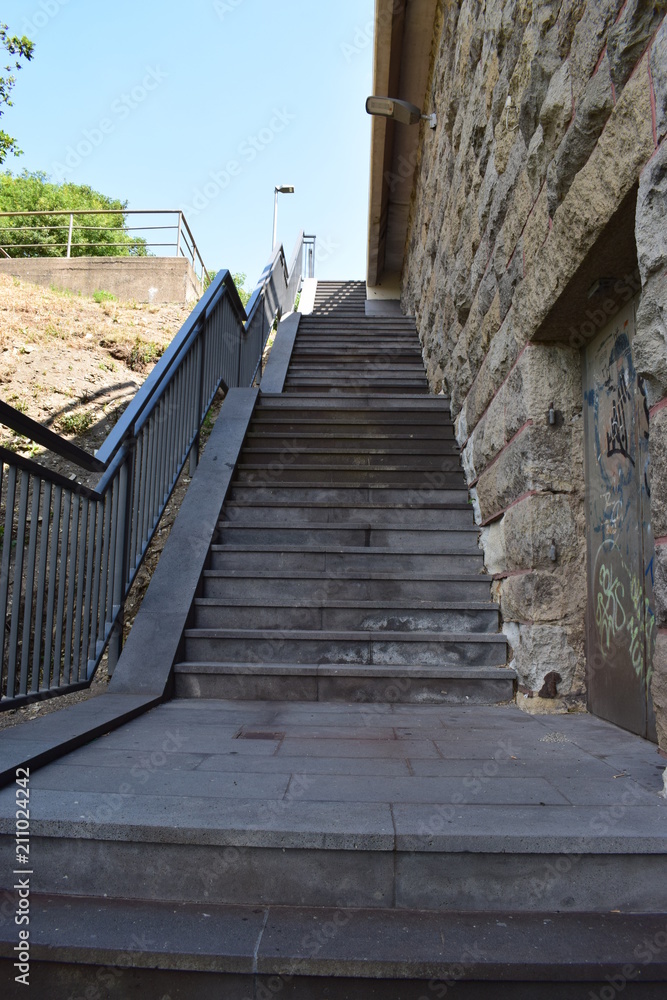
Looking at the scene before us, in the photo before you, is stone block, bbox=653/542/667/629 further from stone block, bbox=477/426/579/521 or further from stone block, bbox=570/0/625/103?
stone block, bbox=570/0/625/103

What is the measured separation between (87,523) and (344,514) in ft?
6.59

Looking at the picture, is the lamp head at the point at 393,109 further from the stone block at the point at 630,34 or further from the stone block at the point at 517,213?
the stone block at the point at 630,34

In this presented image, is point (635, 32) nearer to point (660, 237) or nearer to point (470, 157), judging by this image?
point (660, 237)

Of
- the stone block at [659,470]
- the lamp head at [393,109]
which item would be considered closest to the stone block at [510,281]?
the stone block at [659,470]

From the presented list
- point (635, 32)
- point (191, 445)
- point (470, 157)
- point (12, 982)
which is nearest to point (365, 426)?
point (191, 445)

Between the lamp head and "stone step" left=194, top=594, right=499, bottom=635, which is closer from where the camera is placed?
"stone step" left=194, top=594, right=499, bottom=635

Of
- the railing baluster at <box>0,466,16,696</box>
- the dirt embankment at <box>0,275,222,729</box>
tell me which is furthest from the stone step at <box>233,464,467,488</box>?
the railing baluster at <box>0,466,16,696</box>

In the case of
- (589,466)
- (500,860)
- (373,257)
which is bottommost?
(500,860)

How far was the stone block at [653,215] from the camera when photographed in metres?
1.84

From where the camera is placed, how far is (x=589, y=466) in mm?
3059

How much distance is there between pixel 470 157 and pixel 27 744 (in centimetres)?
445

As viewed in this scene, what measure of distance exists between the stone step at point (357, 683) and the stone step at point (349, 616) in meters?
0.32

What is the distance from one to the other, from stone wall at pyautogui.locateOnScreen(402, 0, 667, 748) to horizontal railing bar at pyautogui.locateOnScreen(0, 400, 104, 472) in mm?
2066

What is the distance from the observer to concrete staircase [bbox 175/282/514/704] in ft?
11.1
